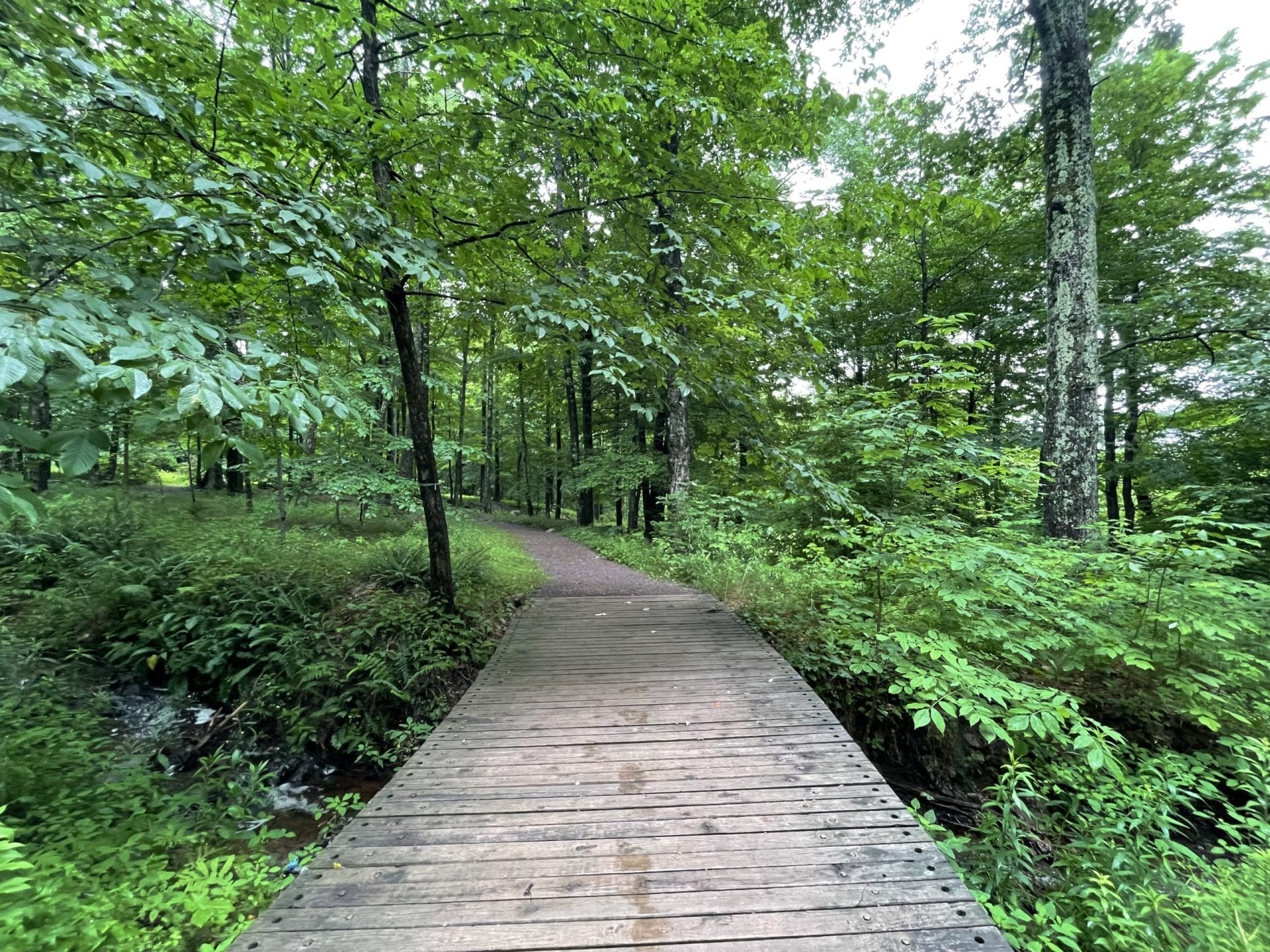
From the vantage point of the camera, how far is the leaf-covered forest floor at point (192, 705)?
9.25 feet

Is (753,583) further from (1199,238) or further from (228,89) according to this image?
(1199,238)

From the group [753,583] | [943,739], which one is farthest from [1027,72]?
[943,739]

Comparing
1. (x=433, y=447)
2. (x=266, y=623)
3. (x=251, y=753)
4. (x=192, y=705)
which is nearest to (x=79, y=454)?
(x=433, y=447)

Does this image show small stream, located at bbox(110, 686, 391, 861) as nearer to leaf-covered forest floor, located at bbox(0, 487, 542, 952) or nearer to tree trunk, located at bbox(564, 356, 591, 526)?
leaf-covered forest floor, located at bbox(0, 487, 542, 952)

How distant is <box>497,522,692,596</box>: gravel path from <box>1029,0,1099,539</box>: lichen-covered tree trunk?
5.30 metres

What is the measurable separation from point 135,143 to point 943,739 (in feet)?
25.2

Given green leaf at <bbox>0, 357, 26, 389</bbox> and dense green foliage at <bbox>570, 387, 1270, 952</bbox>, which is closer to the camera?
green leaf at <bbox>0, 357, 26, 389</bbox>

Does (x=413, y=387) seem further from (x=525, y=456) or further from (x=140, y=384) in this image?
(x=525, y=456)

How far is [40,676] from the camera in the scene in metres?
4.59

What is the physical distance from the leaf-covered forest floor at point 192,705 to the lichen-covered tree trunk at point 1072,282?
24.3 ft

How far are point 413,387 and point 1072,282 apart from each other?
8.16 meters

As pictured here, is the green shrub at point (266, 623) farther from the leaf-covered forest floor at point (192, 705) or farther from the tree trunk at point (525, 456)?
the tree trunk at point (525, 456)

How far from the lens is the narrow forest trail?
1932 millimetres

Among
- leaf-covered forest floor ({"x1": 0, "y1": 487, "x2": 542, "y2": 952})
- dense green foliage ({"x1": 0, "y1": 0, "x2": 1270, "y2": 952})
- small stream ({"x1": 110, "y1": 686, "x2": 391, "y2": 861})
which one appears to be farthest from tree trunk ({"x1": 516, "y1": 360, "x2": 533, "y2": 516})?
Result: small stream ({"x1": 110, "y1": 686, "x2": 391, "y2": 861})
